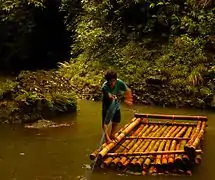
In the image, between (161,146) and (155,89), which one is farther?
(155,89)

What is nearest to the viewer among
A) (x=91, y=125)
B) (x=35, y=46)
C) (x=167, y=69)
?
(x=91, y=125)

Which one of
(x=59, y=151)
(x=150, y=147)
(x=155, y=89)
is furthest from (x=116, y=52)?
(x=150, y=147)

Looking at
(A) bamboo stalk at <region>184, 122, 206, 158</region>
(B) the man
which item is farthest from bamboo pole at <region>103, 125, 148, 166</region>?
(A) bamboo stalk at <region>184, 122, 206, 158</region>

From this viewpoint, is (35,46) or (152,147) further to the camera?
(35,46)

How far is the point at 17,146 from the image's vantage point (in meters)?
9.92

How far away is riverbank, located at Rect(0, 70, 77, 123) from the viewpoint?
40.2 ft

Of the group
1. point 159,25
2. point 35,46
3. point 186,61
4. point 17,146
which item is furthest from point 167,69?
point 35,46

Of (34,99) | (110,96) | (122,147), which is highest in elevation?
(110,96)

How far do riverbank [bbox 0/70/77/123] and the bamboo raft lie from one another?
3.23 meters

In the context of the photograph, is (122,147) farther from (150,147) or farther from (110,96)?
(110,96)

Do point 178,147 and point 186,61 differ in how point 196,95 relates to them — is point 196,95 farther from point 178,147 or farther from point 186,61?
point 178,147

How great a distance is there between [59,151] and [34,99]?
3.22 metres

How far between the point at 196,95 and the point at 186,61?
5.71 ft

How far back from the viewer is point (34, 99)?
12.4 metres
